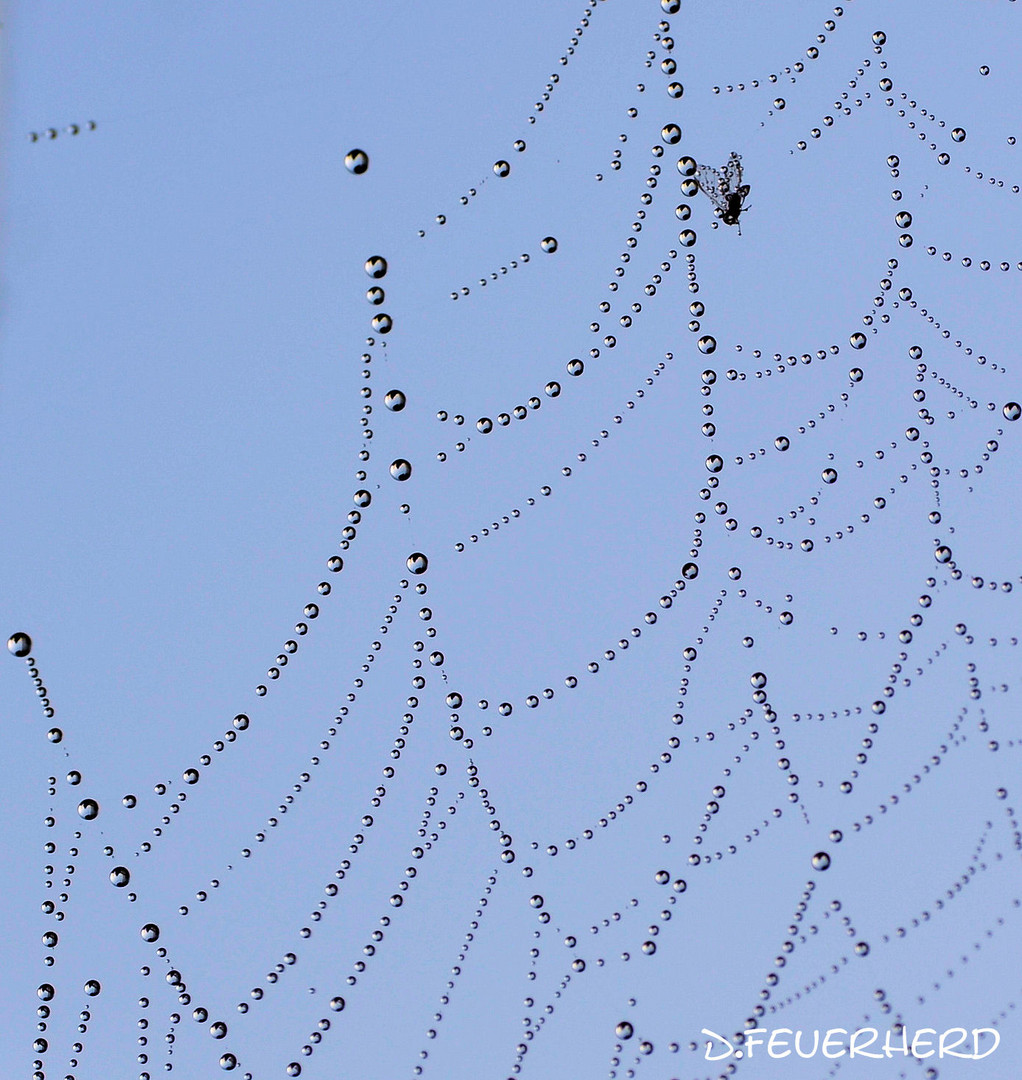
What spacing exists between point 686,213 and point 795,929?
4.28ft

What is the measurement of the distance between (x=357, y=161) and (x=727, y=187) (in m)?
0.68

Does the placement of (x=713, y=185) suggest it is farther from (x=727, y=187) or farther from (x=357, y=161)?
(x=357, y=161)

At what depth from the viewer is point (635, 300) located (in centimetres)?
213

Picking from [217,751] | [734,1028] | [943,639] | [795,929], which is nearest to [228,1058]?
[217,751]

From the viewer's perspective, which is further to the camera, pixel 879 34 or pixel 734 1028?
pixel 879 34

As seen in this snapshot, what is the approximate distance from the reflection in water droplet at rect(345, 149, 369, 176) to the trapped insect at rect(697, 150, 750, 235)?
60 centimetres

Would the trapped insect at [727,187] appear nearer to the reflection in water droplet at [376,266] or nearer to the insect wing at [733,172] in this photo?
the insect wing at [733,172]

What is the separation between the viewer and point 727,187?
2.16 metres

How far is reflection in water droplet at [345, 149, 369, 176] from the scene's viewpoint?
2.02m

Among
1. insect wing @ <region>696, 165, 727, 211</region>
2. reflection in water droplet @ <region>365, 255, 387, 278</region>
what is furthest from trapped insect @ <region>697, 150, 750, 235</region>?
reflection in water droplet @ <region>365, 255, 387, 278</region>

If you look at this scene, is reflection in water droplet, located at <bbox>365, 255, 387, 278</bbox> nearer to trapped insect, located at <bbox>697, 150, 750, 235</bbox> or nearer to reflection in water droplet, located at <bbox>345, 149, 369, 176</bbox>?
reflection in water droplet, located at <bbox>345, 149, 369, 176</bbox>

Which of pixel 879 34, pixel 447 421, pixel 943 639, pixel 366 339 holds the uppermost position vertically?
pixel 879 34

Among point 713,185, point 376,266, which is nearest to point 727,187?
point 713,185

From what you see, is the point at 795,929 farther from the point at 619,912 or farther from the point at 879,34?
the point at 879,34
